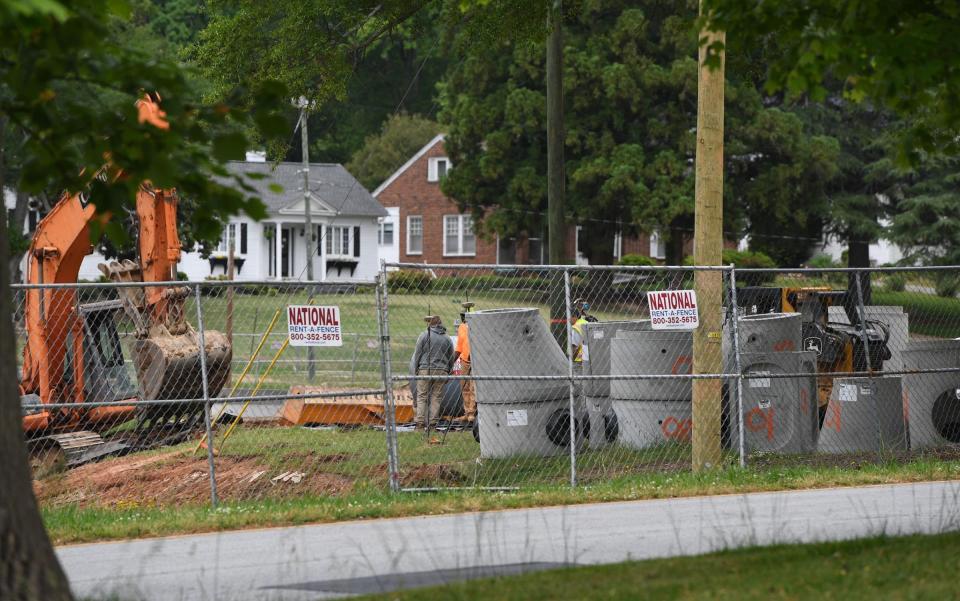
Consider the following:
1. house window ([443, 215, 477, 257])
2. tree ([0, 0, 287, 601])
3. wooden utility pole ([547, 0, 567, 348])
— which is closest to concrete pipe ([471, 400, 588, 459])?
wooden utility pole ([547, 0, 567, 348])

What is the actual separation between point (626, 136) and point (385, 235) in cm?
2587

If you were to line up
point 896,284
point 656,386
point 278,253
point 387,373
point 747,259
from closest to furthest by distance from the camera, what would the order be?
point 387,373 → point 656,386 → point 896,284 → point 747,259 → point 278,253

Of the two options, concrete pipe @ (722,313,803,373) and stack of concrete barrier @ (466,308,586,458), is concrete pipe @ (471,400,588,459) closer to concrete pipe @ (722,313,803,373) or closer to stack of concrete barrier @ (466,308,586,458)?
stack of concrete barrier @ (466,308,586,458)

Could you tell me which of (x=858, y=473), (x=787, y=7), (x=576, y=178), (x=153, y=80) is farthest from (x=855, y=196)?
(x=153, y=80)

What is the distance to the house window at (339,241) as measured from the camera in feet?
203

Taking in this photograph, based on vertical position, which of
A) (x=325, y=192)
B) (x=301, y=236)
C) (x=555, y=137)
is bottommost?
(x=555, y=137)

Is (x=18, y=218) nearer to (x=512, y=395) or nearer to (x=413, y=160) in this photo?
(x=413, y=160)

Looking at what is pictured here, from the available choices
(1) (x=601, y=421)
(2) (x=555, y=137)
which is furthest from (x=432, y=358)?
(2) (x=555, y=137)

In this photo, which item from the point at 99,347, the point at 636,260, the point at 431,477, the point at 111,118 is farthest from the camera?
the point at 636,260

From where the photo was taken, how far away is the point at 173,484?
45.8ft

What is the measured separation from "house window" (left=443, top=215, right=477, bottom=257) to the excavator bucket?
132 ft

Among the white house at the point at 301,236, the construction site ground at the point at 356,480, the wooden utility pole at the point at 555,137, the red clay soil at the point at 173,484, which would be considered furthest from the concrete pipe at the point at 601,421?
the white house at the point at 301,236

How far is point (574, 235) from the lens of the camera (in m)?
51.2

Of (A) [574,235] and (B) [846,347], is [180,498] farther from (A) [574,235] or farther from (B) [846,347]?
(A) [574,235]
